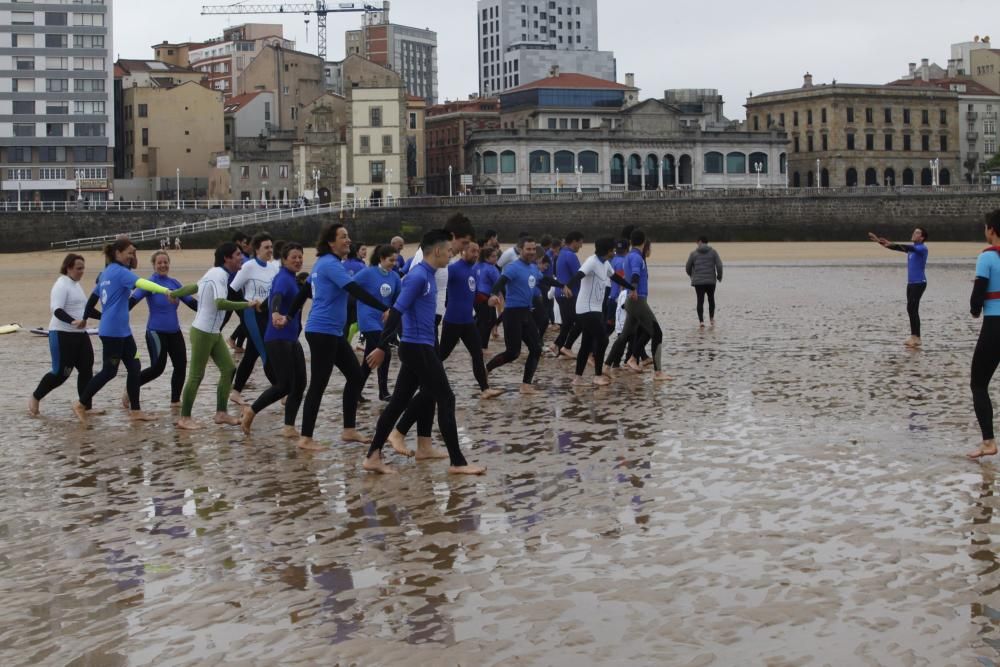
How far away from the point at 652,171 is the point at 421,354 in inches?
3673

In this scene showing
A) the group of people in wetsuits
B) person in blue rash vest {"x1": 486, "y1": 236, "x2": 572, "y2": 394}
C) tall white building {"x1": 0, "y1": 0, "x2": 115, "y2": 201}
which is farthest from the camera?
tall white building {"x1": 0, "y1": 0, "x2": 115, "y2": 201}

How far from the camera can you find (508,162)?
96.9 metres

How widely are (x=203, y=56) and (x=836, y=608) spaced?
141 metres

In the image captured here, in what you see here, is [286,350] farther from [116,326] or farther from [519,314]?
[519,314]

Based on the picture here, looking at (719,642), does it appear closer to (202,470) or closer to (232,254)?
(202,470)

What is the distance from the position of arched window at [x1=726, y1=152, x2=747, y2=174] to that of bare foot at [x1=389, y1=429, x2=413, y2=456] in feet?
309

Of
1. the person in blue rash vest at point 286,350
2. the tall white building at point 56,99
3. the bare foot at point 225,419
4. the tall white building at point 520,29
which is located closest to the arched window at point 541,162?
the tall white building at point 56,99

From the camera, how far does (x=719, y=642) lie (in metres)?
5.87

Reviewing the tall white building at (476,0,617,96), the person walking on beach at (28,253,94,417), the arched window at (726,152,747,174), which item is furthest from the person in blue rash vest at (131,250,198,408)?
the tall white building at (476,0,617,96)

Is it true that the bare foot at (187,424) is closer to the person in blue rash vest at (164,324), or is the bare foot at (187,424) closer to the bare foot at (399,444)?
the person in blue rash vest at (164,324)

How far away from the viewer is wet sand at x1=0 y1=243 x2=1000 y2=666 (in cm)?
597

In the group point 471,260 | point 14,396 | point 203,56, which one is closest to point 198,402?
point 14,396

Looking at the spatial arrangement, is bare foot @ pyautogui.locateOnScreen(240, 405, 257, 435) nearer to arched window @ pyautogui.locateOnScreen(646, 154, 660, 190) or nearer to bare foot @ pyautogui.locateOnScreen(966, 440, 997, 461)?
bare foot @ pyautogui.locateOnScreen(966, 440, 997, 461)

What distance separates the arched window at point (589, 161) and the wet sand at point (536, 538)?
86.0 meters
